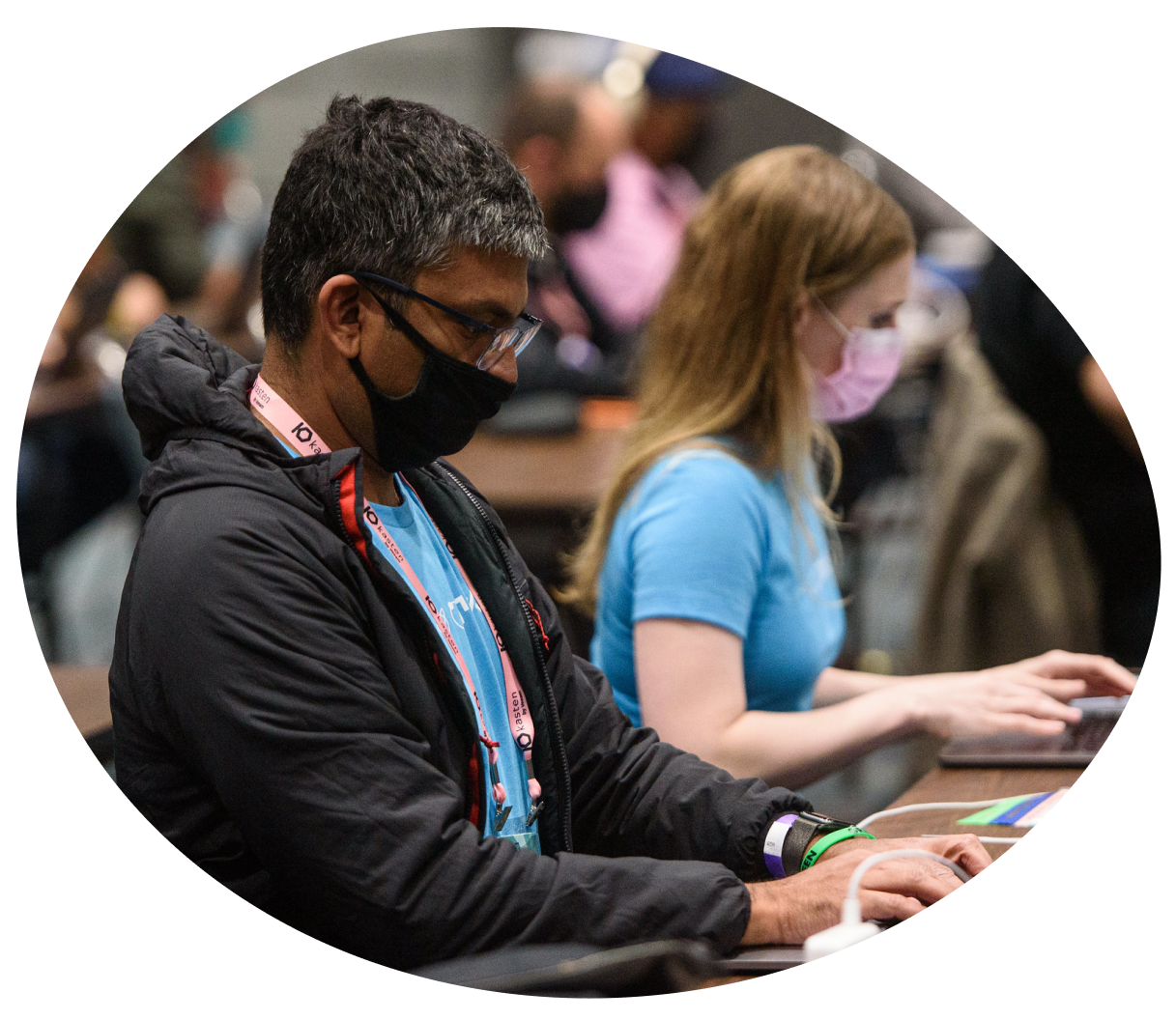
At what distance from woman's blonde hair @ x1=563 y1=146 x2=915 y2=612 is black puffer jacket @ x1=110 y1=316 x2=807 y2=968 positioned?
62 centimetres

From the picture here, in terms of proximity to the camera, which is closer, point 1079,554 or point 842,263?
point 842,263

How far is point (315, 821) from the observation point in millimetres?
Answer: 971

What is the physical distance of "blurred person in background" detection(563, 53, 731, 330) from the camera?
430 centimetres

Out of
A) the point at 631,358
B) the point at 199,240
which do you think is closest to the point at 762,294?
the point at 631,358

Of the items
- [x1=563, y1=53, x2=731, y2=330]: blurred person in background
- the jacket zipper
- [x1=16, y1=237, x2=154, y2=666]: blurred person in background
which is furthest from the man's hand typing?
[x1=563, y1=53, x2=731, y2=330]: blurred person in background

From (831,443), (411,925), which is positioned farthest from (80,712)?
(831,443)

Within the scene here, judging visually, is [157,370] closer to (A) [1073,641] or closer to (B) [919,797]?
(B) [919,797]

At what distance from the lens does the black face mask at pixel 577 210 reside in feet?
14.3

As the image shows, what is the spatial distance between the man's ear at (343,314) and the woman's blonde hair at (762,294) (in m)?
0.58

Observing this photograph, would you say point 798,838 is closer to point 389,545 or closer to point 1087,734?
point 389,545

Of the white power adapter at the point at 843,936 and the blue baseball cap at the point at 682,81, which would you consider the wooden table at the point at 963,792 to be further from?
the blue baseball cap at the point at 682,81

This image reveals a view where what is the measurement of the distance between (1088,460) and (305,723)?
193 centimetres

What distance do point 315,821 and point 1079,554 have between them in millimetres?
1928

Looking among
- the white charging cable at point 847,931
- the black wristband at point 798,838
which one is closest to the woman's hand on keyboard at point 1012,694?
the black wristband at point 798,838
